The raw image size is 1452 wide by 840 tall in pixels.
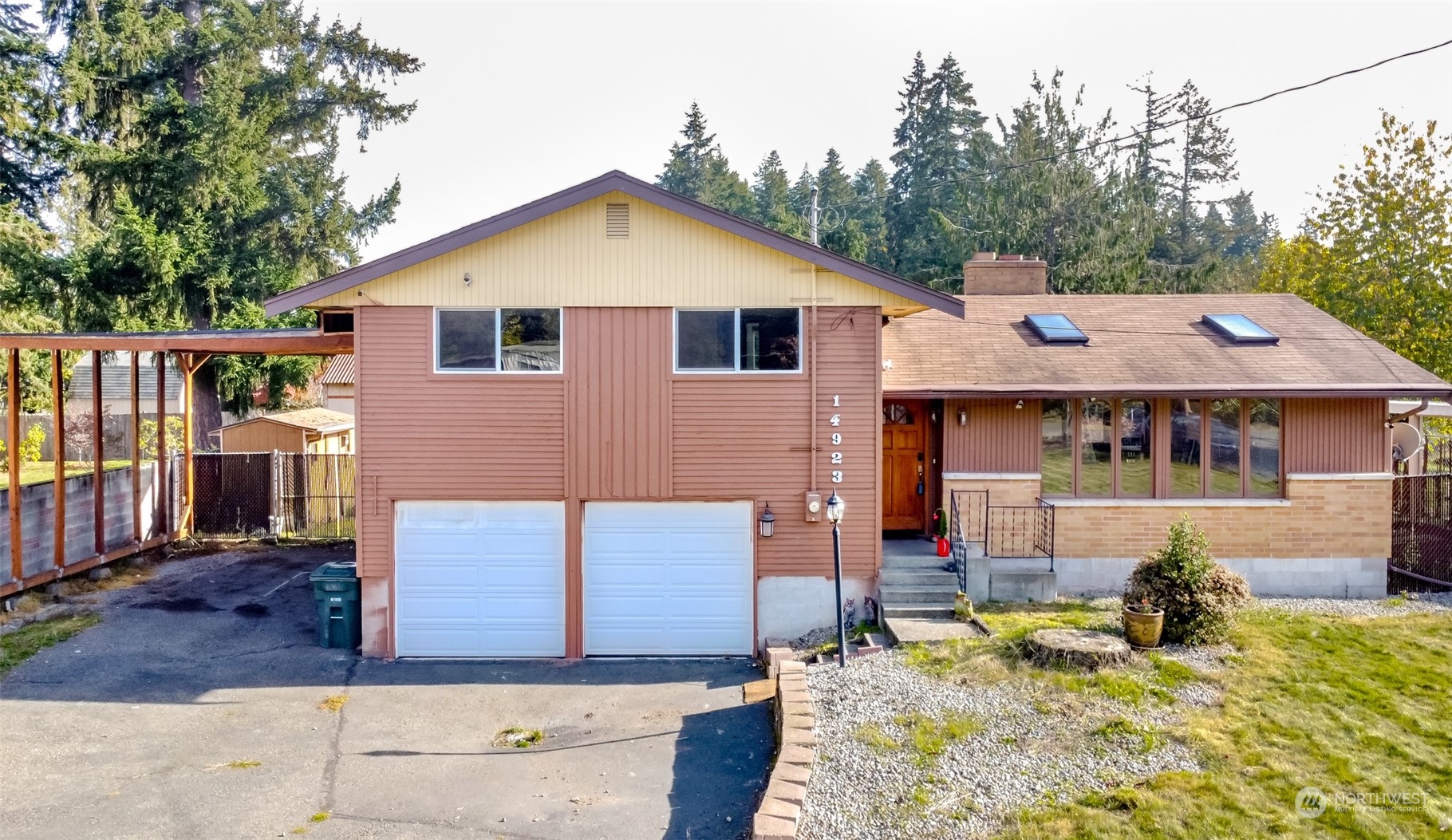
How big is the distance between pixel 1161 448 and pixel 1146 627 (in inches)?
178

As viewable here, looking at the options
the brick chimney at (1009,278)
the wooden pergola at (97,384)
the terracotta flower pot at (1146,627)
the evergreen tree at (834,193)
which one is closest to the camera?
the terracotta flower pot at (1146,627)

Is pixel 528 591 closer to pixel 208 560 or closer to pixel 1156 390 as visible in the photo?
pixel 208 560

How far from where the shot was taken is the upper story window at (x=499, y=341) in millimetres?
10688

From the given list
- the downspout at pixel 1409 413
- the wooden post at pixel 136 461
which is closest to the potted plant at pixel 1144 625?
the downspout at pixel 1409 413

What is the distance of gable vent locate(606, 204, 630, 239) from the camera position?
10.6 m

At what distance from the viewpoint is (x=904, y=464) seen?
1341cm

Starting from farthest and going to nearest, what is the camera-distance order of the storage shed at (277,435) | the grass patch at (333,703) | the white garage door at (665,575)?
the storage shed at (277,435)
the white garage door at (665,575)
the grass patch at (333,703)

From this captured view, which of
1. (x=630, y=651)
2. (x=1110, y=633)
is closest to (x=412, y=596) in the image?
(x=630, y=651)

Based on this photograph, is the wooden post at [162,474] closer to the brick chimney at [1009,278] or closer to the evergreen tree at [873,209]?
the brick chimney at [1009,278]

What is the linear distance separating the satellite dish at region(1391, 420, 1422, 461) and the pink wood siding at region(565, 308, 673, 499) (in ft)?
43.1

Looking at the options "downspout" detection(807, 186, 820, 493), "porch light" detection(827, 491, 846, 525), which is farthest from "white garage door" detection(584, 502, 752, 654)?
"porch light" detection(827, 491, 846, 525)

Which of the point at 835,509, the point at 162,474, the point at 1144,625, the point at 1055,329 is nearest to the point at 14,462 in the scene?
the point at 162,474

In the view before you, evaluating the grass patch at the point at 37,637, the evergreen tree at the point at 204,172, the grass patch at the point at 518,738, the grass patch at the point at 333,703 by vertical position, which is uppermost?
the evergreen tree at the point at 204,172

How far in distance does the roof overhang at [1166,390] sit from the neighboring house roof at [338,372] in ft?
68.9
